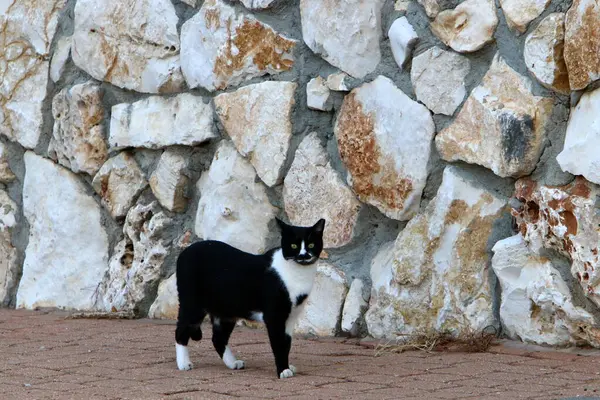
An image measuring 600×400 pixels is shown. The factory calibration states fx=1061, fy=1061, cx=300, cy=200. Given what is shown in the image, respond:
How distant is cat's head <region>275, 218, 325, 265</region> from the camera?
4.05 meters

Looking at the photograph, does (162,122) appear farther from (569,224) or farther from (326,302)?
(569,224)

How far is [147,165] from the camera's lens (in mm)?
5613

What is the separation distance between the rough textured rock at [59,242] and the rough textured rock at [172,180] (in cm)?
54

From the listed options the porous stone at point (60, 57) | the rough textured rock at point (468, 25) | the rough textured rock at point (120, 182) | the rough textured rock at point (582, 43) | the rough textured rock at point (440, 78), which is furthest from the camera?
the porous stone at point (60, 57)

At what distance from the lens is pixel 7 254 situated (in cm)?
623

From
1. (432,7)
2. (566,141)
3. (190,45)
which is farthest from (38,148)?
(566,141)

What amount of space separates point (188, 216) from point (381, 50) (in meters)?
1.43

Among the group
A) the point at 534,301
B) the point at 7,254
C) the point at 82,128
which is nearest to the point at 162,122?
the point at 82,128

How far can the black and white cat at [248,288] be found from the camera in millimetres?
4004

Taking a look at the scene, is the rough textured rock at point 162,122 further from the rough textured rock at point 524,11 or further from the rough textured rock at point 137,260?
the rough textured rock at point 524,11

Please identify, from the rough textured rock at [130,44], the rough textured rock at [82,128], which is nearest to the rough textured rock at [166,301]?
the rough textured rock at [82,128]

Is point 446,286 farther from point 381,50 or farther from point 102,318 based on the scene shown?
point 102,318

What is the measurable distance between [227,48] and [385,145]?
108 cm

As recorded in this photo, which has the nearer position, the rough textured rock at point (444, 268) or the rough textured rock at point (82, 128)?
the rough textured rock at point (444, 268)
